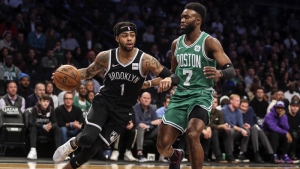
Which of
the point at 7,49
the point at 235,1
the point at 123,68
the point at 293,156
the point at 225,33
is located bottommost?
the point at 293,156

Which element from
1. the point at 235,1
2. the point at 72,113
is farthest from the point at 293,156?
the point at 235,1

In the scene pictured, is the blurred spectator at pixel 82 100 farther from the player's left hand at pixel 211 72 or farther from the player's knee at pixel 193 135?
the player's left hand at pixel 211 72

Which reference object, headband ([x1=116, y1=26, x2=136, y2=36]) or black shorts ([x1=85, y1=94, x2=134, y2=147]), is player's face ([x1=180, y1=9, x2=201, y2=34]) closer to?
headband ([x1=116, y1=26, x2=136, y2=36])

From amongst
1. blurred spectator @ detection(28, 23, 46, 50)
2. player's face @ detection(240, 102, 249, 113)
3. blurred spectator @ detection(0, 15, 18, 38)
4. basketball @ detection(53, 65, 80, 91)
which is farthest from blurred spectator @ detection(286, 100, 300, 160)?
basketball @ detection(53, 65, 80, 91)

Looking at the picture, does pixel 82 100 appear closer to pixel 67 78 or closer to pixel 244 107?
pixel 244 107

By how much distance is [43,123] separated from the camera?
11859mm

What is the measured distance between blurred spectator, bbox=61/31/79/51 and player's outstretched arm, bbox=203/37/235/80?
9172 millimetres

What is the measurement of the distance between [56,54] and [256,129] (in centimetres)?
533

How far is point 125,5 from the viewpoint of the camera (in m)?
19.7

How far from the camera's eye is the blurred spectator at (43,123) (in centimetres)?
1159

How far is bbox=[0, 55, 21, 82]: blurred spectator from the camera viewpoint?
13133 mm

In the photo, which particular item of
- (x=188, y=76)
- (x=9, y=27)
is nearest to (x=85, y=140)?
(x=188, y=76)

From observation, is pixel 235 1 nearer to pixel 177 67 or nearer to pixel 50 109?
pixel 50 109

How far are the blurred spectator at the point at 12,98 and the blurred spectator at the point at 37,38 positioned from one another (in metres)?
3.56
